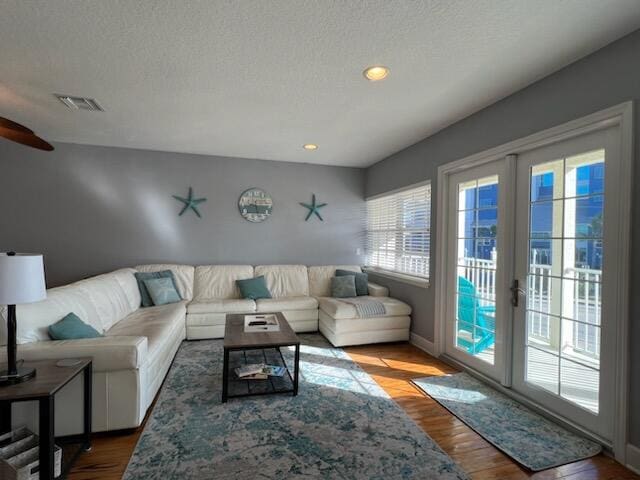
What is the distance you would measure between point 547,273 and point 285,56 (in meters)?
2.49

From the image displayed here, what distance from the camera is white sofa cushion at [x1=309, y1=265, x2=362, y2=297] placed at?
4891 mm

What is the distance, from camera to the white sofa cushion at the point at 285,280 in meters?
4.74

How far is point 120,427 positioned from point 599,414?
3123mm

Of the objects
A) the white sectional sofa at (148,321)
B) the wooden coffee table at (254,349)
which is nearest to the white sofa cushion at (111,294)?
the white sectional sofa at (148,321)

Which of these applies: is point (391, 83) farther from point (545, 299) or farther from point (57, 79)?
point (57, 79)

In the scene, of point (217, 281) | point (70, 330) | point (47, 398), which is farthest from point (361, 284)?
point (47, 398)

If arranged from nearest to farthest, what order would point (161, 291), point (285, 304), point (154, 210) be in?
1. point (161, 291)
2. point (285, 304)
3. point (154, 210)

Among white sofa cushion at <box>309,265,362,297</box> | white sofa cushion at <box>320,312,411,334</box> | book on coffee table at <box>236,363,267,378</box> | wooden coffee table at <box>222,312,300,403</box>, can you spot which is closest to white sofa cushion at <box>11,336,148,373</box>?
wooden coffee table at <box>222,312,300,403</box>

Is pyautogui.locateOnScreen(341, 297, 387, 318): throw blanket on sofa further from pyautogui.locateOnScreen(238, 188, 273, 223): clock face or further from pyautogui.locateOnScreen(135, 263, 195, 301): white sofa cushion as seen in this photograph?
pyautogui.locateOnScreen(135, 263, 195, 301): white sofa cushion

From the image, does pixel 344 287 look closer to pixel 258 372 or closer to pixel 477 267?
pixel 477 267

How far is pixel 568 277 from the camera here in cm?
225

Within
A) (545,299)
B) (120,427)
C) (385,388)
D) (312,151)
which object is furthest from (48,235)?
(545,299)

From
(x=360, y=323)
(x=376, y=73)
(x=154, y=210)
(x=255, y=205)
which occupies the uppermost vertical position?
(x=376, y=73)

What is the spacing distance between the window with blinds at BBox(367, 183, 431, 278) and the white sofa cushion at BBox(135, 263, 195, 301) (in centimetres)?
287
